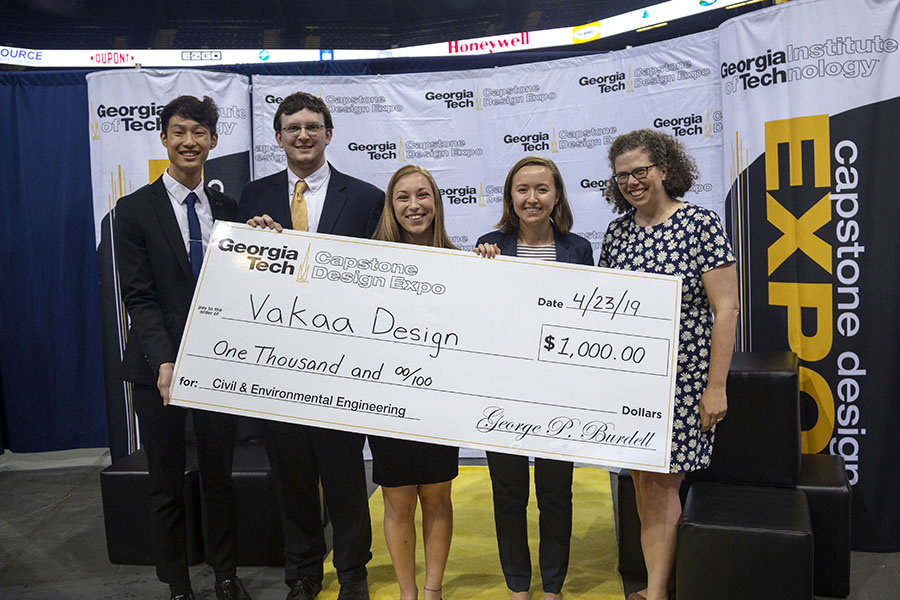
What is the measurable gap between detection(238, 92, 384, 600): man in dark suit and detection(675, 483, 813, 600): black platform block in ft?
3.36

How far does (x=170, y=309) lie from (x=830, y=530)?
2319 mm

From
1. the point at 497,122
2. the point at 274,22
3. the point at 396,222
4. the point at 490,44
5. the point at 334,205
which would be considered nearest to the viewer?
the point at 396,222

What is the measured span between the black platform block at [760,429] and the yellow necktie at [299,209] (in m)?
1.56

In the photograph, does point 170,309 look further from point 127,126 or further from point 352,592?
point 127,126

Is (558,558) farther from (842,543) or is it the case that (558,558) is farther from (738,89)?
(738,89)

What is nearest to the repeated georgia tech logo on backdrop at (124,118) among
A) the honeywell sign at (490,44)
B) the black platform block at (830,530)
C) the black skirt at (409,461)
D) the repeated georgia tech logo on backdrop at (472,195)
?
the repeated georgia tech logo on backdrop at (472,195)

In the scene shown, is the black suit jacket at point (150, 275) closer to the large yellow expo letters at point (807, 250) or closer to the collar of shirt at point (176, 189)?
the collar of shirt at point (176, 189)

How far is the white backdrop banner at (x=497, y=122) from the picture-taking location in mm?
3607

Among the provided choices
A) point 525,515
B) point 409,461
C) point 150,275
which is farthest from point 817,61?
point 150,275

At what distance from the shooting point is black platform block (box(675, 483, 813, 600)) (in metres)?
1.95

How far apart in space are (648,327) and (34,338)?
4.20m

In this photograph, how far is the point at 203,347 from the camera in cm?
202

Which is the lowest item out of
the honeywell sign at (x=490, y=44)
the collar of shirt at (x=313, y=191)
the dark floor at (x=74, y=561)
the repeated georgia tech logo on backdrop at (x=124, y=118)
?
the dark floor at (x=74, y=561)

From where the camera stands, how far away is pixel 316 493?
2.26 meters
